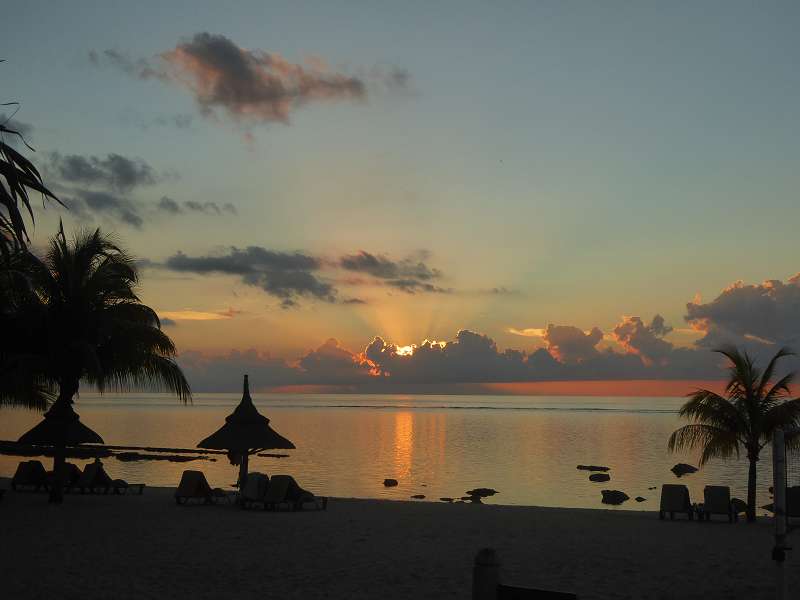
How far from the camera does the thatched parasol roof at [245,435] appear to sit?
20875 millimetres

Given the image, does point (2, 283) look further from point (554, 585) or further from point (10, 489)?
point (554, 585)

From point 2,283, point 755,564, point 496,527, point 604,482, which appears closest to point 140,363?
point 2,283

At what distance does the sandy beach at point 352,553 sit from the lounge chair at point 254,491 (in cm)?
56

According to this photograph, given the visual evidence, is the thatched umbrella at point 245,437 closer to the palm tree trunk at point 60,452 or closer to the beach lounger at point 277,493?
the beach lounger at point 277,493

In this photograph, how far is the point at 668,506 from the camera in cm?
2006

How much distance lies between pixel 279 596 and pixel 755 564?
24.4 feet

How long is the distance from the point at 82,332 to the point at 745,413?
649 inches

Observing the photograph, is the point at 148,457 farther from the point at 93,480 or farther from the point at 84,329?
the point at 84,329

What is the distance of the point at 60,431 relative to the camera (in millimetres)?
20344

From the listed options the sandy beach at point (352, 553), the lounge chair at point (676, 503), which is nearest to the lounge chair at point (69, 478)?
the sandy beach at point (352, 553)

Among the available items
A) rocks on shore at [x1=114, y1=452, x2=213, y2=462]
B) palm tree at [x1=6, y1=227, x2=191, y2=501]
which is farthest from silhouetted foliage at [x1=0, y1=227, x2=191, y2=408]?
rocks on shore at [x1=114, y1=452, x2=213, y2=462]

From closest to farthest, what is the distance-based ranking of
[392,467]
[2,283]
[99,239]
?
[2,283] < [99,239] < [392,467]

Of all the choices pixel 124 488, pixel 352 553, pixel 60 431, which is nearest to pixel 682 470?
pixel 124 488

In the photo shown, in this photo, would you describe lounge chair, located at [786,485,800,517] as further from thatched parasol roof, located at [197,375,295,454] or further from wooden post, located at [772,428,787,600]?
wooden post, located at [772,428,787,600]
